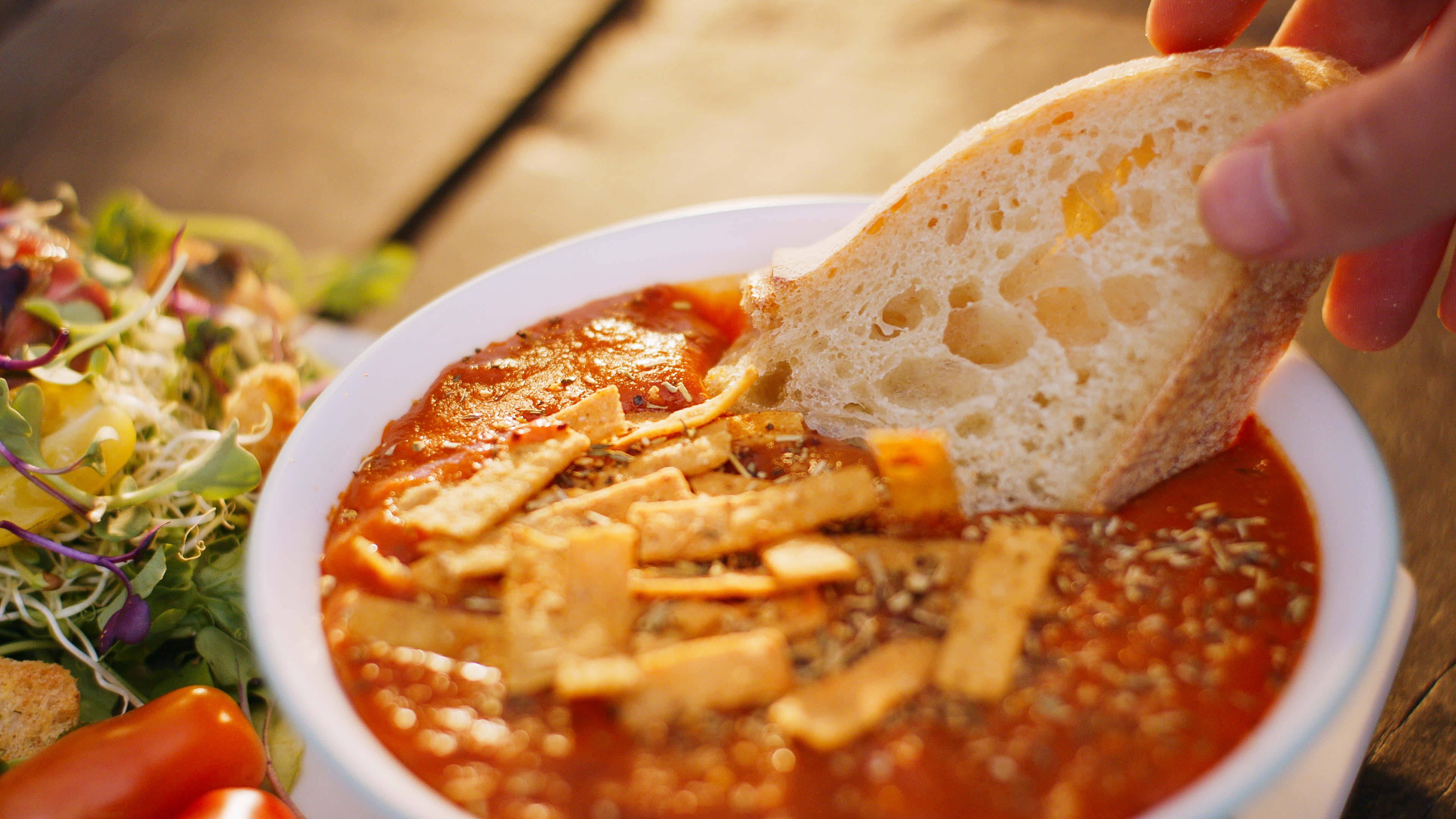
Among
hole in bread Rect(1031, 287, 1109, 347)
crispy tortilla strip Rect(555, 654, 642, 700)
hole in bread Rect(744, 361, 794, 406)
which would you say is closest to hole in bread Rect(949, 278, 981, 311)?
hole in bread Rect(1031, 287, 1109, 347)

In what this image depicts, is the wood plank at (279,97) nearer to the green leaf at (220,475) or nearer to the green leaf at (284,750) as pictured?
the green leaf at (220,475)

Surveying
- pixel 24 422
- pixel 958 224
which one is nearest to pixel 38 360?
pixel 24 422

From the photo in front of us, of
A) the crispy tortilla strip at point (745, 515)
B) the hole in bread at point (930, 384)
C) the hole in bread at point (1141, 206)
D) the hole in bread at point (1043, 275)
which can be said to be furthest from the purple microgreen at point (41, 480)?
the hole in bread at point (1141, 206)

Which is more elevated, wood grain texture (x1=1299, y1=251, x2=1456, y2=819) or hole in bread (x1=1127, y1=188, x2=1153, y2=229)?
hole in bread (x1=1127, y1=188, x2=1153, y2=229)

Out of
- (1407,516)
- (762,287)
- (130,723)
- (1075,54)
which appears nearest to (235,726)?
(130,723)

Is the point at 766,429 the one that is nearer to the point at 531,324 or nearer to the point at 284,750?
the point at 531,324

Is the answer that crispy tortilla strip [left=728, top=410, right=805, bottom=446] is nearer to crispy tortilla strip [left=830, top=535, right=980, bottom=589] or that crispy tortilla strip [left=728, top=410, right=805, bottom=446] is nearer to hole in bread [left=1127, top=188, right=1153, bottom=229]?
crispy tortilla strip [left=830, top=535, right=980, bottom=589]
